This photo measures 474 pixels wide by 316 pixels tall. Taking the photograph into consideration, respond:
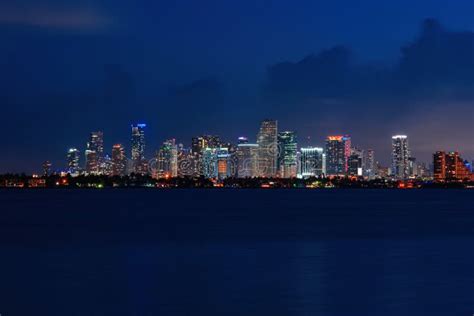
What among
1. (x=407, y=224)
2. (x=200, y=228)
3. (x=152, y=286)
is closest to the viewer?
(x=152, y=286)

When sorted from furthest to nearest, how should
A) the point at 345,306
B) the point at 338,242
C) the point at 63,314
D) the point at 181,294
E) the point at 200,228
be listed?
the point at 200,228
the point at 338,242
the point at 181,294
the point at 345,306
the point at 63,314

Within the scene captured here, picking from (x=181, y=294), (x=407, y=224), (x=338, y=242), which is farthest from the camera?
(x=407, y=224)

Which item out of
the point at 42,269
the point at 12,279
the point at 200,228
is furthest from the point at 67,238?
the point at 12,279

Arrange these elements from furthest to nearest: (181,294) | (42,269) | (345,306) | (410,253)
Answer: (410,253)
(42,269)
(181,294)
(345,306)

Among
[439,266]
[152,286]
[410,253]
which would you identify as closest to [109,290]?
[152,286]

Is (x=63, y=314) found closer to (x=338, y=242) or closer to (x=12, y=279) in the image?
(x=12, y=279)

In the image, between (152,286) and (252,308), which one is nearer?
(252,308)

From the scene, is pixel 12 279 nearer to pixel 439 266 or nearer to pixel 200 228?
pixel 439 266

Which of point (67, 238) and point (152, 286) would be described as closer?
point (152, 286)
